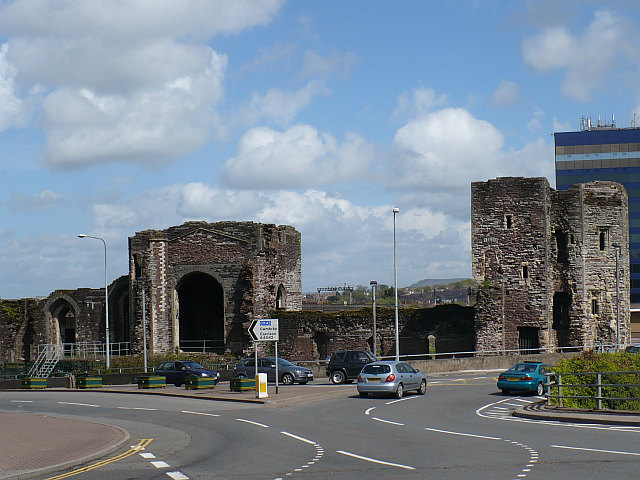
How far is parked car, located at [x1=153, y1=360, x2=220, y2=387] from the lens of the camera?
42.4 metres

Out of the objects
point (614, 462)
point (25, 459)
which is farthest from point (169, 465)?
point (614, 462)

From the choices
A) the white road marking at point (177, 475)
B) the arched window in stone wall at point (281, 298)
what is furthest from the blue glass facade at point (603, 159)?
the white road marking at point (177, 475)

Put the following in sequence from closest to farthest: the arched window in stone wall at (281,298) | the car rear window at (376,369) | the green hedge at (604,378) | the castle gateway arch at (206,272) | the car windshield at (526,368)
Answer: the green hedge at (604,378)
the car rear window at (376,369)
the car windshield at (526,368)
the castle gateway arch at (206,272)
the arched window in stone wall at (281,298)

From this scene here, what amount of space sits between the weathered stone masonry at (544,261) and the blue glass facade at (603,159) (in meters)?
64.2

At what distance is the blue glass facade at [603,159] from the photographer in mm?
118812

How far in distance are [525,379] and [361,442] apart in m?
15.7

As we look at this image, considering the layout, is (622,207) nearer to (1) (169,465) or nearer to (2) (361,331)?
(2) (361,331)

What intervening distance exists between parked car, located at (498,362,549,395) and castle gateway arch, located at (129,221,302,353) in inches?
1030

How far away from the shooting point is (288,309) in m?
63.2

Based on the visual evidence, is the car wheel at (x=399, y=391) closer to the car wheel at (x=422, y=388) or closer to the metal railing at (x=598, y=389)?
the car wheel at (x=422, y=388)

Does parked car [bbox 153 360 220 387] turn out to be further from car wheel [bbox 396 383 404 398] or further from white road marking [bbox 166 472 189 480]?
white road marking [bbox 166 472 189 480]

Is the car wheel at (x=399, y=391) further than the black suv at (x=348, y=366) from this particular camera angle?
No

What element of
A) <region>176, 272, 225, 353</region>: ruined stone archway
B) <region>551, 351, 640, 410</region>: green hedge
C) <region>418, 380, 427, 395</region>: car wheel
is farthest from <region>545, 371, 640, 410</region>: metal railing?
<region>176, 272, 225, 353</region>: ruined stone archway

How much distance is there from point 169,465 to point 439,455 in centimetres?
526
